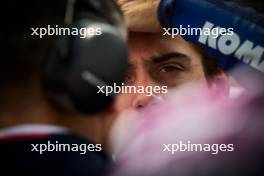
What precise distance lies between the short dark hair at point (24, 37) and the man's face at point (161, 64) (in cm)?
21

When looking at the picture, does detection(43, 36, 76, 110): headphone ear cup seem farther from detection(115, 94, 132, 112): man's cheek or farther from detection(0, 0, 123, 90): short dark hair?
detection(115, 94, 132, 112): man's cheek

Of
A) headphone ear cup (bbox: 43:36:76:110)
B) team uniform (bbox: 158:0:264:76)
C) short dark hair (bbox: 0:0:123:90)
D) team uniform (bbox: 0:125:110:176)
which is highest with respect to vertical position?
team uniform (bbox: 158:0:264:76)

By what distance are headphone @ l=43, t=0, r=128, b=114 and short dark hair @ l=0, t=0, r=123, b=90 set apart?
3 cm

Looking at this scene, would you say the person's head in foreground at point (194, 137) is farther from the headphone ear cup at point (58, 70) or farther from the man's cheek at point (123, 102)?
the headphone ear cup at point (58, 70)

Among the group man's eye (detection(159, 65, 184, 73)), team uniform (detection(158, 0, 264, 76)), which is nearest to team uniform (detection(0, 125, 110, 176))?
man's eye (detection(159, 65, 184, 73))

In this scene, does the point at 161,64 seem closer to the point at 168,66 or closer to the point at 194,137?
the point at 168,66

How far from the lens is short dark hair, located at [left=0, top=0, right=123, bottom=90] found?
4.10 ft

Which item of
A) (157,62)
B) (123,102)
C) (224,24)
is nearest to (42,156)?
(123,102)

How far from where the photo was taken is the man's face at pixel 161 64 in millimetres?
1466

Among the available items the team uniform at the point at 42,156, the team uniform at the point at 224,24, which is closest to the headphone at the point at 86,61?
the team uniform at the point at 42,156

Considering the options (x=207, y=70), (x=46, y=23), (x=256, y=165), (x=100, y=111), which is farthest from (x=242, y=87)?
(x=46, y=23)

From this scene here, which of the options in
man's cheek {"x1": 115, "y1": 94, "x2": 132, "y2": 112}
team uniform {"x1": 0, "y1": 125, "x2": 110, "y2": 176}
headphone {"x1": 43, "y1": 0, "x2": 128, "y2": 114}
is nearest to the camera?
headphone {"x1": 43, "y1": 0, "x2": 128, "y2": 114}

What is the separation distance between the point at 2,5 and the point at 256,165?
72cm

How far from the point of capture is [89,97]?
1.26m
